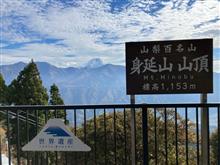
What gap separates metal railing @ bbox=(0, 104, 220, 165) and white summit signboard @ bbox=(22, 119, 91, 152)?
4.0 inches

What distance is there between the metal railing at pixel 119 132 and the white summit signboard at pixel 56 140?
102 millimetres

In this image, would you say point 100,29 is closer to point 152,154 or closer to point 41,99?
point 41,99

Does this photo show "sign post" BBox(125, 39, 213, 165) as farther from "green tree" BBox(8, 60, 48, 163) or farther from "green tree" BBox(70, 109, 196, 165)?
"green tree" BBox(8, 60, 48, 163)

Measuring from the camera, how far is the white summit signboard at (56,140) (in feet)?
13.6

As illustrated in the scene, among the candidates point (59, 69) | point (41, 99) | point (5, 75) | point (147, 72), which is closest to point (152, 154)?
point (147, 72)

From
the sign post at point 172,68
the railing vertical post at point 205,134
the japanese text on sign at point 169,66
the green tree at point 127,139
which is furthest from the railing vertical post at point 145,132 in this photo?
the green tree at point 127,139

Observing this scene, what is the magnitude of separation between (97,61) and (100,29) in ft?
22.1

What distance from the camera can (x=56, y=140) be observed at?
13.8 ft

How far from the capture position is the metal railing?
4066mm

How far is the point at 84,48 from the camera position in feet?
57.7

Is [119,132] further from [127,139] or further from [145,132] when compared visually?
[145,132]

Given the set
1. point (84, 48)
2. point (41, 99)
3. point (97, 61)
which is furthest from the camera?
point (97, 61)

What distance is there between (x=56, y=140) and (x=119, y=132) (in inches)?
83.7

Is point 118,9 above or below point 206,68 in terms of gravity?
above
